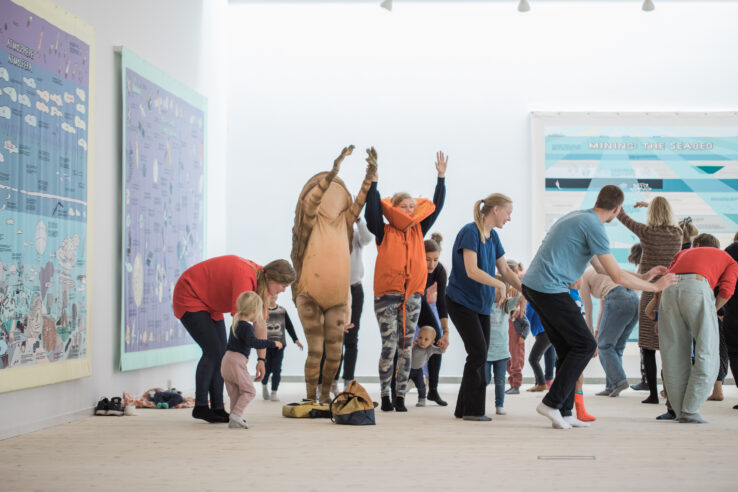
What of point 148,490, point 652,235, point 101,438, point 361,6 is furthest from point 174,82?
point 148,490

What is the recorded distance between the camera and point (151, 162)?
6895mm

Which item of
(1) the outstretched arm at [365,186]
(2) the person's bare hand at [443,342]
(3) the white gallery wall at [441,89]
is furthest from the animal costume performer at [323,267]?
(3) the white gallery wall at [441,89]

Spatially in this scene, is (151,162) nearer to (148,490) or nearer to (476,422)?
(476,422)

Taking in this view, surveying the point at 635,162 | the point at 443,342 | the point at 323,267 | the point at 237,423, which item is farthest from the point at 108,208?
the point at 635,162

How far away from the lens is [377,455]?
4098mm

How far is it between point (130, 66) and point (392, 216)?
2252mm

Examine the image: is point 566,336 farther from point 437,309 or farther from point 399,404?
point 437,309

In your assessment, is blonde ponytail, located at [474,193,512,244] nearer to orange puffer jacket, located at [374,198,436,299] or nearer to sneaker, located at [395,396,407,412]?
orange puffer jacket, located at [374,198,436,299]

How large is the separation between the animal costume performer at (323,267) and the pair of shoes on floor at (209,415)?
63 centimetres

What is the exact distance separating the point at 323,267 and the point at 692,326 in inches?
90.9

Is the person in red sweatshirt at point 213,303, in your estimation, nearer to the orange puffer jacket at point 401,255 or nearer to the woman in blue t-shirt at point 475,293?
the orange puffer jacket at point 401,255

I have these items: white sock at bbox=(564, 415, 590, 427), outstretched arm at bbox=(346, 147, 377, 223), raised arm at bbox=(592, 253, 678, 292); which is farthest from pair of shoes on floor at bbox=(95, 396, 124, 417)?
raised arm at bbox=(592, 253, 678, 292)

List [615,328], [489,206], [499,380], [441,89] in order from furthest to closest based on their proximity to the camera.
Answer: [441,89]
[615,328]
[499,380]
[489,206]

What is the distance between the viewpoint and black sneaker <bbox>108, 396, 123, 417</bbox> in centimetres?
591
